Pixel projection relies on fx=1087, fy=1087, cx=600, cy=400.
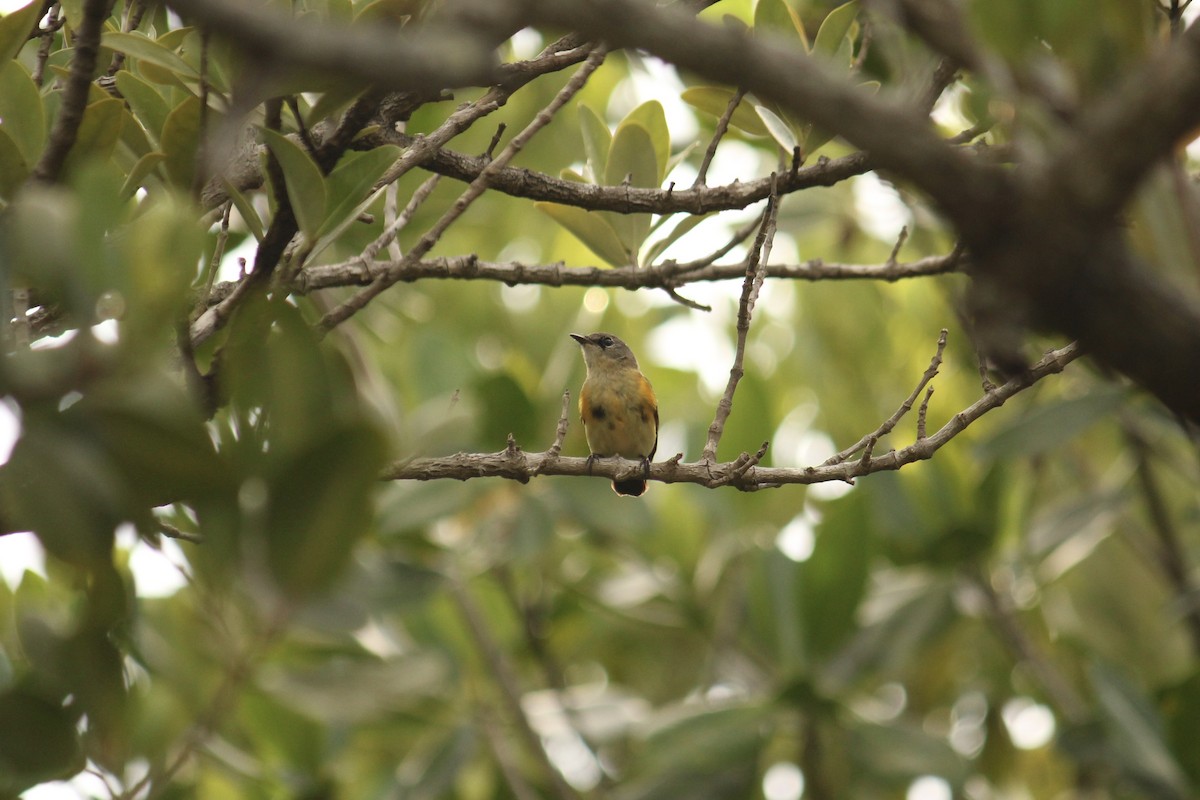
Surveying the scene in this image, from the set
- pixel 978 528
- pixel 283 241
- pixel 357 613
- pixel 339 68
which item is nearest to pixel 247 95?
pixel 339 68

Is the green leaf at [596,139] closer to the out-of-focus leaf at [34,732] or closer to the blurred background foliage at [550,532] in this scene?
the blurred background foliage at [550,532]

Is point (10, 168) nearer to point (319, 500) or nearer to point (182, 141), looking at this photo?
point (182, 141)

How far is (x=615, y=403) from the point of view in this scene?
653 centimetres

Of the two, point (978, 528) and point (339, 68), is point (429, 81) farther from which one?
point (978, 528)

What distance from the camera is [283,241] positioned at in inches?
99.5

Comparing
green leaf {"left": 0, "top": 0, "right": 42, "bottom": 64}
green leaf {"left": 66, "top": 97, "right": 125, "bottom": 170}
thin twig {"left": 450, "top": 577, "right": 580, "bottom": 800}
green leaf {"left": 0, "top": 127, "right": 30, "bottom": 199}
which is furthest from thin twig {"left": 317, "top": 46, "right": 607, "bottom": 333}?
thin twig {"left": 450, "top": 577, "right": 580, "bottom": 800}

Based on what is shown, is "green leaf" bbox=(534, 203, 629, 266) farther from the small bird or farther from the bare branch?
the small bird

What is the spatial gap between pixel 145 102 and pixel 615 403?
4.19 metres

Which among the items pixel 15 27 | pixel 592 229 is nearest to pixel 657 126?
pixel 592 229

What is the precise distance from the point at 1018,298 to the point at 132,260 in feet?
3.70

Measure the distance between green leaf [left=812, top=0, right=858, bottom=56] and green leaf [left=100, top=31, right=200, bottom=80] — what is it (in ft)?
5.87

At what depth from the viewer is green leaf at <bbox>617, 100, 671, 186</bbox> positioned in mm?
3562

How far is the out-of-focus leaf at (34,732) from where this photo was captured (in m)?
1.86

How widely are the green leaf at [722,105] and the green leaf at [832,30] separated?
0.97 ft
